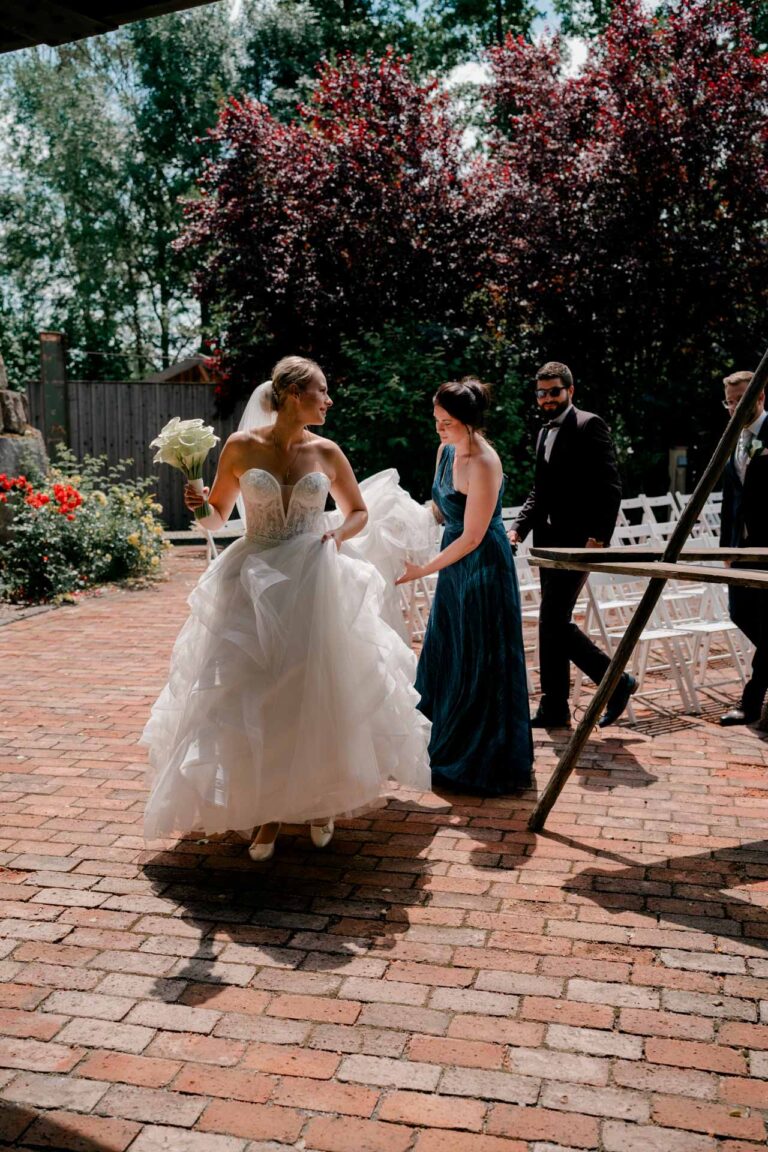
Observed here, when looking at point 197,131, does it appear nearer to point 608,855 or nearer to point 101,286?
point 101,286

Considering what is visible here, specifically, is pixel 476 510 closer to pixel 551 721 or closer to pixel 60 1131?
pixel 551 721

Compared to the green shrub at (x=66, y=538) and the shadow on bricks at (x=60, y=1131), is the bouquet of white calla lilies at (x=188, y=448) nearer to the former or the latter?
the shadow on bricks at (x=60, y=1131)

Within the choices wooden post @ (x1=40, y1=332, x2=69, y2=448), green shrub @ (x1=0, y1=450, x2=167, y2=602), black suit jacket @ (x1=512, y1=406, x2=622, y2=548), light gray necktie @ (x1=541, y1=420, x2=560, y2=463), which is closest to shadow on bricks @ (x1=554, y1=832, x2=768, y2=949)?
black suit jacket @ (x1=512, y1=406, x2=622, y2=548)

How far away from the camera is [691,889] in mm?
3881

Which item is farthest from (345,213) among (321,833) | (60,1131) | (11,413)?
(60,1131)

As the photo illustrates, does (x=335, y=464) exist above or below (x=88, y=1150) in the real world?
above

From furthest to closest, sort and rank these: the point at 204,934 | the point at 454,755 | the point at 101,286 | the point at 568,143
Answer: the point at 101,286 → the point at 568,143 → the point at 454,755 → the point at 204,934

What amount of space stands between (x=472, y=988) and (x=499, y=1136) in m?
0.71

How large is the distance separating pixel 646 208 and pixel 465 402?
9.26 metres

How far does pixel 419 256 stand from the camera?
13.9m

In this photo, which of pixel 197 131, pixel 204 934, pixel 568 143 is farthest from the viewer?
pixel 197 131

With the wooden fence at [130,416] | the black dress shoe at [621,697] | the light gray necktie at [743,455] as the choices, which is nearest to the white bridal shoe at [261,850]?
the black dress shoe at [621,697]

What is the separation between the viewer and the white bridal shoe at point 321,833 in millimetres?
4309

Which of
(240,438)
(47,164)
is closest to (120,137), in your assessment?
(47,164)
